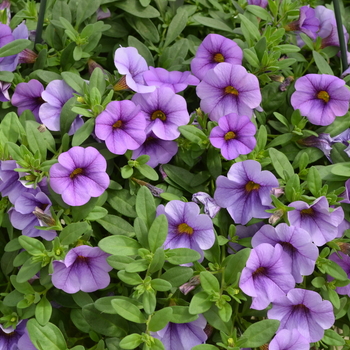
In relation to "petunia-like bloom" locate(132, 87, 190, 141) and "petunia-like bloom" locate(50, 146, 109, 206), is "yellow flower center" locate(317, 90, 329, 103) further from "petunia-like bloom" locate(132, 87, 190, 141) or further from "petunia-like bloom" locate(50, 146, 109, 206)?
"petunia-like bloom" locate(50, 146, 109, 206)

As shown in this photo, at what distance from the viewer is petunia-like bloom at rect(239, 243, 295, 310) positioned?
3.18 feet

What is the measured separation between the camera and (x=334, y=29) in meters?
1.36

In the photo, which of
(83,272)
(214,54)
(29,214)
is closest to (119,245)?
(83,272)

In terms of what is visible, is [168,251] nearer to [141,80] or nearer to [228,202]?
[228,202]

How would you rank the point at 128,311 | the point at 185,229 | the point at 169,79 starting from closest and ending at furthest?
the point at 128,311
the point at 185,229
the point at 169,79

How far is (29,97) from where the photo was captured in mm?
1179

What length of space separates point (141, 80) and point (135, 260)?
445mm

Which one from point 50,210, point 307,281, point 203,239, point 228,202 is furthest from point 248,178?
point 50,210

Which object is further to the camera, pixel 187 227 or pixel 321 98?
pixel 321 98

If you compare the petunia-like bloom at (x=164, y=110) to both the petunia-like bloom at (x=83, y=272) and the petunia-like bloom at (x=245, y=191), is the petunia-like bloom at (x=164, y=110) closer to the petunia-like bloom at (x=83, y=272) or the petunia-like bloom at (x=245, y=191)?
the petunia-like bloom at (x=245, y=191)

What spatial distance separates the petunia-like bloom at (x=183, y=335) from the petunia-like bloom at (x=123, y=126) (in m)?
0.40

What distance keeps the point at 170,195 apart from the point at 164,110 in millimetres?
203

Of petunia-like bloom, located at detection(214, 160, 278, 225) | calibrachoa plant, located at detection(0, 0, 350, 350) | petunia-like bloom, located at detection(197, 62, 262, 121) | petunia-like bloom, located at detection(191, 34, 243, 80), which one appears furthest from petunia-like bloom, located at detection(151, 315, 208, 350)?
petunia-like bloom, located at detection(191, 34, 243, 80)

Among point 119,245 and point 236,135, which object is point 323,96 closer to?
point 236,135
